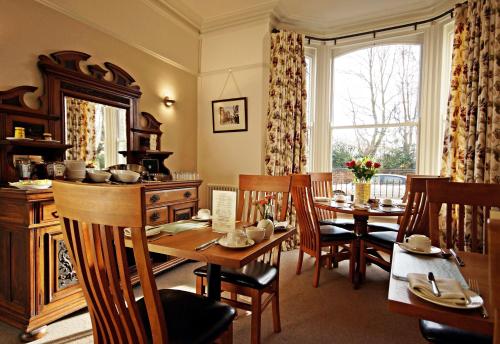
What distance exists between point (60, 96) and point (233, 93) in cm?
214

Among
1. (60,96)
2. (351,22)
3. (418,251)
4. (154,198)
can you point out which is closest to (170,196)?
(154,198)

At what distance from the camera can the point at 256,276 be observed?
1.61m

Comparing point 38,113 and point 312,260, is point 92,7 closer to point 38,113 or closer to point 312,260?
point 38,113

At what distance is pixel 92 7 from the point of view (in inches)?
102

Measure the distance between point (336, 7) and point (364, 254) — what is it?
317cm

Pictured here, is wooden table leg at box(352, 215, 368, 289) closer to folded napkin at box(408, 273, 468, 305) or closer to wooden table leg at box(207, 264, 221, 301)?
wooden table leg at box(207, 264, 221, 301)

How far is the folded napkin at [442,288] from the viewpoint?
76cm

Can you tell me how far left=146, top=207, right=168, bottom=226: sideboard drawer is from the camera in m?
2.51

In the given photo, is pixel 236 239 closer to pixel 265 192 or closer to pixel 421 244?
pixel 421 244

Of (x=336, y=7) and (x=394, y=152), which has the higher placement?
(x=336, y=7)

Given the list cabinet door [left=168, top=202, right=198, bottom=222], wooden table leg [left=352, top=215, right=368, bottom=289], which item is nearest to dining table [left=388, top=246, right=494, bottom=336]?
wooden table leg [left=352, top=215, right=368, bottom=289]

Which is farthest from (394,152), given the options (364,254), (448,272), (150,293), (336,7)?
(150,293)

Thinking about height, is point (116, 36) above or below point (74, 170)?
above

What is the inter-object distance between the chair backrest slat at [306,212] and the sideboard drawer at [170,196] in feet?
3.81
